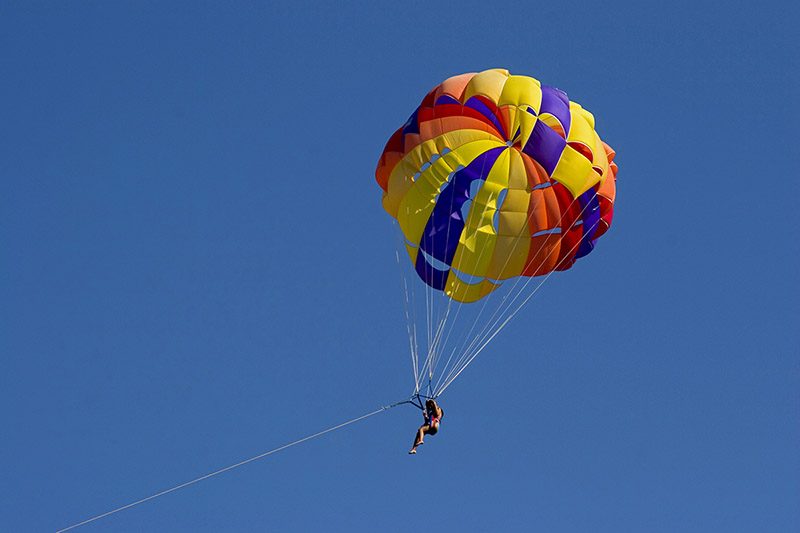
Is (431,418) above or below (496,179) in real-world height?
below

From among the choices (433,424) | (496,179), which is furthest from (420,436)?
(496,179)

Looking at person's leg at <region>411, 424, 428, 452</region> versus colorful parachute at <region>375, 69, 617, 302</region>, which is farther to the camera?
colorful parachute at <region>375, 69, 617, 302</region>

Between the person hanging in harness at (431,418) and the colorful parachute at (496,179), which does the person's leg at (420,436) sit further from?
the colorful parachute at (496,179)

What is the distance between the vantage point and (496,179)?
1772 cm

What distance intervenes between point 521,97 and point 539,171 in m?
1.05

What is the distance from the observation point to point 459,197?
58.6 ft

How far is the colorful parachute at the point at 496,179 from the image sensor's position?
57.6 ft

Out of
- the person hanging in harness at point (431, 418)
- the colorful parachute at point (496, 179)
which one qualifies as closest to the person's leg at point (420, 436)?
Answer: the person hanging in harness at point (431, 418)

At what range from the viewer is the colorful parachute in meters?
17.6

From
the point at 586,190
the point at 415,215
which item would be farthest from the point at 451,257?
the point at 586,190

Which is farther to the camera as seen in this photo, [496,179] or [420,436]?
[496,179]

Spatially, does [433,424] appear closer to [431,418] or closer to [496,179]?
[431,418]

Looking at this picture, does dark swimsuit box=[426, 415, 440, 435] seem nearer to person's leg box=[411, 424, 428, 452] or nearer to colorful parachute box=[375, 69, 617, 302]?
person's leg box=[411, 424, 428, 452]

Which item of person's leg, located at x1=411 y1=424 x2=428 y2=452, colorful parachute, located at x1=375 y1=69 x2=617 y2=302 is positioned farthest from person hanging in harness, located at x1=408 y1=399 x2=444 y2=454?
colorful parachute, located at x1=375 y1=69 x2=617 y2=302
